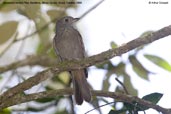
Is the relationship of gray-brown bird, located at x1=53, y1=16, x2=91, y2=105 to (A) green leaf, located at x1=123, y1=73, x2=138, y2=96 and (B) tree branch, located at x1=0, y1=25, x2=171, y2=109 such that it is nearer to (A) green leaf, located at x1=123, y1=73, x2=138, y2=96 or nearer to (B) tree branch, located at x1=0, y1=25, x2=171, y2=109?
(A) green leaf, located at x1=123, y1=73, x2=138, y2=96

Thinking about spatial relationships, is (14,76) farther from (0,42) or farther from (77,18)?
(77,18)

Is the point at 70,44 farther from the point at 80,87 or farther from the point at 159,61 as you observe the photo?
the point at 159,61

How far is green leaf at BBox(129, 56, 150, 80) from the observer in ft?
5.95

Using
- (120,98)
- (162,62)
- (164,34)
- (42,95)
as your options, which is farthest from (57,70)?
(162,62)

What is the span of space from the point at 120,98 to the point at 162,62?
42 cm

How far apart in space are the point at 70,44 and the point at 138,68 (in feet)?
1.43

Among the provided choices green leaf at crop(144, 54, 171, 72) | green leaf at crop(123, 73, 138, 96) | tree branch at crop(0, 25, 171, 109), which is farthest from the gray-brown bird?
tree branch at crop(0, 25, 171, 109)

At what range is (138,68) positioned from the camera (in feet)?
6.03

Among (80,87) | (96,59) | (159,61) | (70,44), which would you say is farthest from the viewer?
(70,44)

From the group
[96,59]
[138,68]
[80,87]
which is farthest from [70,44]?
[96,59]

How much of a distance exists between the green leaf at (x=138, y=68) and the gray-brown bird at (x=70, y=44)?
8.4 inches

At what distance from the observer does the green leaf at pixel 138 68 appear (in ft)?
5.95

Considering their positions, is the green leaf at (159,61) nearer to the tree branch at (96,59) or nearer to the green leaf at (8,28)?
the tree branch at (96,59)

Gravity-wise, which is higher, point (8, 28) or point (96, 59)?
point (8, 28)
